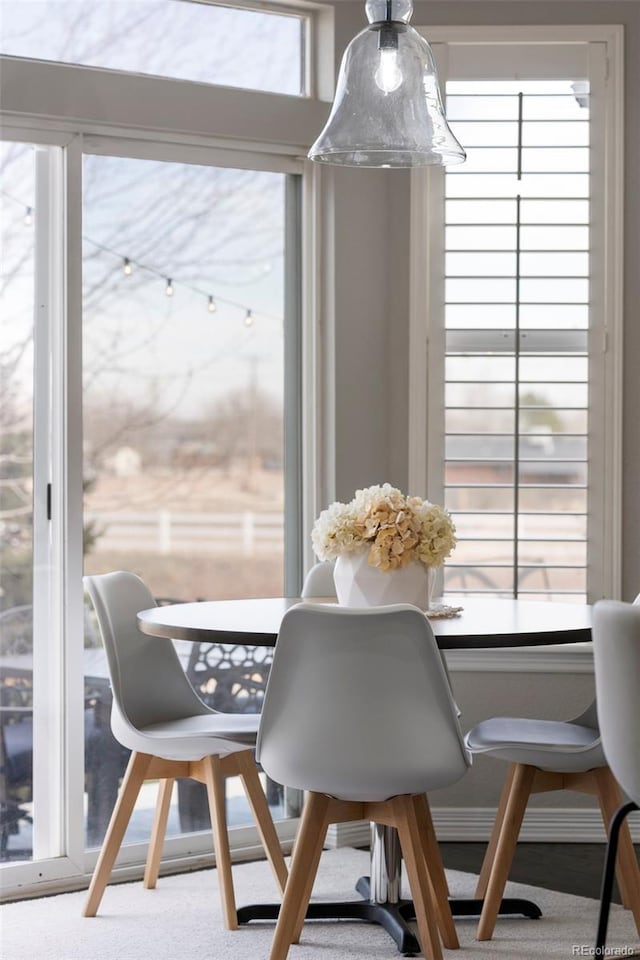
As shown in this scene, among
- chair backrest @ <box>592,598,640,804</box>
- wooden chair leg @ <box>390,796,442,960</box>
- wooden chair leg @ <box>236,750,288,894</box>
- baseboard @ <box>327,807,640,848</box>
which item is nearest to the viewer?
chair backrest @ <box>592,598,640,804</box>

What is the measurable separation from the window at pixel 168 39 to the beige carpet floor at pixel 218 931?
8.17ft

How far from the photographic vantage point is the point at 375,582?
3.11m

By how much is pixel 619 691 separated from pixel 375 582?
37.4 inches

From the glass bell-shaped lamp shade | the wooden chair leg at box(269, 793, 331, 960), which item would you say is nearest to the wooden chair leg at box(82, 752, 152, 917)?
the wooden chair leg at box(269, 793, 331, 960)

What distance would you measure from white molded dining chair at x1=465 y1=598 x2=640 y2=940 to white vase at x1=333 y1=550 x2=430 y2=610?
1.43 ft

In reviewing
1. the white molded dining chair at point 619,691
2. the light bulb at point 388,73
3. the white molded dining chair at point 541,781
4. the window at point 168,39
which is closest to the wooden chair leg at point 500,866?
the white molded dining chair at point 541,781

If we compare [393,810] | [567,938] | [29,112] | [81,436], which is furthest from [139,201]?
[567,938]

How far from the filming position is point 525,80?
4273 millimetres

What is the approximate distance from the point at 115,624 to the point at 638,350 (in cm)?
201

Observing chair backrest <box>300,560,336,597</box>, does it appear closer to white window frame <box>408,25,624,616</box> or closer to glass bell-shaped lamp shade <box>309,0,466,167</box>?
white window frame <box>408,25,624,616</box>

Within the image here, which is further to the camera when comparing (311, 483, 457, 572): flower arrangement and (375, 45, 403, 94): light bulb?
(311, 483, 457, 572): flower arrangement

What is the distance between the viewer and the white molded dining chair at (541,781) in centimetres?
312

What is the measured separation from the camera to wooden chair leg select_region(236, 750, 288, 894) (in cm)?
334

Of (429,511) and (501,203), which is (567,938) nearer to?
(429,511)
